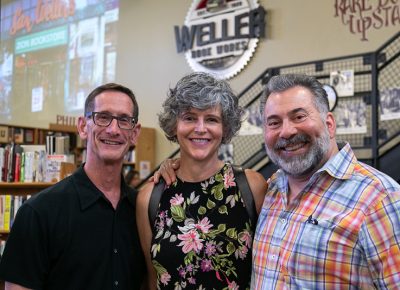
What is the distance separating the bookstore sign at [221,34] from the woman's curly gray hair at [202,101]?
4.82m

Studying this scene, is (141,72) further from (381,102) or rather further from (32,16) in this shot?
(381,102)

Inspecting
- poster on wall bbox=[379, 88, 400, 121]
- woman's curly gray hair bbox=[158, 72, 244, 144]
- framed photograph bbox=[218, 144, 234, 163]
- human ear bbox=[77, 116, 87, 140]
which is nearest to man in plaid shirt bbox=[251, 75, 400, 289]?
woman's curly gray hair bbox=[158, 72, 244, 144]

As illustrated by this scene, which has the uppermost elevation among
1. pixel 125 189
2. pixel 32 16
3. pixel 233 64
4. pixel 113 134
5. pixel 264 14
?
pixel 32 16

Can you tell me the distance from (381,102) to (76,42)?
20.5 feet

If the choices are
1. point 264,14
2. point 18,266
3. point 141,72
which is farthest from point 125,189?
point 141,72

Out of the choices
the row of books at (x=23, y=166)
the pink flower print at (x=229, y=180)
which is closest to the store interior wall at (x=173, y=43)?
the row of books at (x=23, y=166)

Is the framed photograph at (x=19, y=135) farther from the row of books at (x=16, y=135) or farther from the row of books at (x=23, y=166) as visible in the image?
the row of books at (x=23, y=166)

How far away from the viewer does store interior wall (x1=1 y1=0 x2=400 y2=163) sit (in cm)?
586

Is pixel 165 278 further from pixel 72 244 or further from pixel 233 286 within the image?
pixel 72 244

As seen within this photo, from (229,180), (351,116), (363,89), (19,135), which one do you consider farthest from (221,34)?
(229,180)

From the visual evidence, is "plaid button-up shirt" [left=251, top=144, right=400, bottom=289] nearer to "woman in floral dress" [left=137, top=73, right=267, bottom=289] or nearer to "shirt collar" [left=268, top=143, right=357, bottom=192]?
"shirt collar" [left=268, top=143, right=357, bottom=192]

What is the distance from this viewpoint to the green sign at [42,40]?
9391mm

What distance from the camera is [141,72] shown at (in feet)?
26.2

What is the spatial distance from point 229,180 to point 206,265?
1.14 ft
